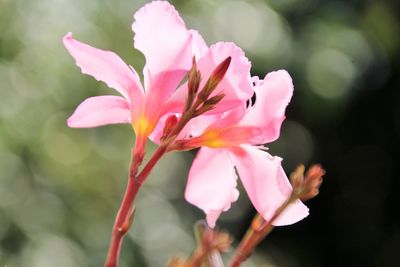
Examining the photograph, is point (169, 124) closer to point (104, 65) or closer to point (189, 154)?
point (104, 65)

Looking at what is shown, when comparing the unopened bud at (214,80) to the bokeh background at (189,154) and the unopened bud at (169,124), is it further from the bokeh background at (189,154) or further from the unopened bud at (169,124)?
the bokeh background at (189,154)

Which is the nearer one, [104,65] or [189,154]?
[104,65]

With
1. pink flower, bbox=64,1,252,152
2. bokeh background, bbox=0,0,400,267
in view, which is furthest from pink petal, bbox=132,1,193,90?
bokeh background, bbox=0,0,400,267

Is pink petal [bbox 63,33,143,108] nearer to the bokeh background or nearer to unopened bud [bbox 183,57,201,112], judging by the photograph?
unopened bud [bbox 183,57,201,112]

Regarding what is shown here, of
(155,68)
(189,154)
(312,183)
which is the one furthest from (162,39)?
(189,154)

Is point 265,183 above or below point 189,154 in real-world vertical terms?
above
